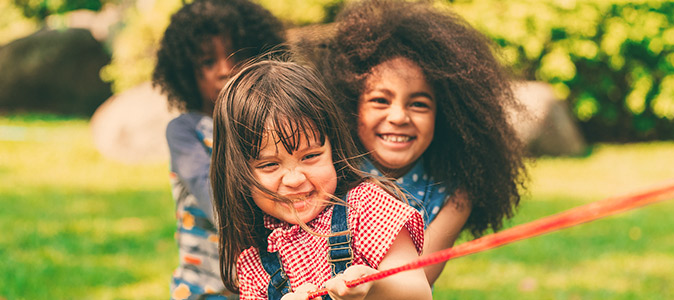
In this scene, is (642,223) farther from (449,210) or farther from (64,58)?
(64,58)

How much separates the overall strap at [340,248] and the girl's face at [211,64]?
1.43m

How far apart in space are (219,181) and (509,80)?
1201 millimetres

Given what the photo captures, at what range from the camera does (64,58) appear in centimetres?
1248

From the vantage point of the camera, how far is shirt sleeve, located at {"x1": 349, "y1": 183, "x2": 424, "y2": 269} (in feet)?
5.43

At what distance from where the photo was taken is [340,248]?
1677 mm

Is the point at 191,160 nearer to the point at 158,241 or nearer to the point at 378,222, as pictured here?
the point at 378,222

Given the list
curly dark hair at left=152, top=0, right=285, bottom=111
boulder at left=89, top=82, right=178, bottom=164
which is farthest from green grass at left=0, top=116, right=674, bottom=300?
curly dark hair at left=152, top=0, right=285, bottom=111

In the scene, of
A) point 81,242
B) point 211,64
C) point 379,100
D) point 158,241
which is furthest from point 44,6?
point 379,100

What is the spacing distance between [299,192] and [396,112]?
624 millimetres

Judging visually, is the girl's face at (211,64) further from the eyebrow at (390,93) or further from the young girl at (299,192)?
the young girl at (299,192)

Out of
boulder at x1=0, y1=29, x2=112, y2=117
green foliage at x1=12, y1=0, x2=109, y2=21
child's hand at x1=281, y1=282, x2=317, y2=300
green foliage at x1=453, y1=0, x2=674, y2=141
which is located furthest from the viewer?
boulder at x1=0, y1=29, x2=112, y2=117

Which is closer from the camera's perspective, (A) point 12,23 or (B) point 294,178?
(B) point 294,178

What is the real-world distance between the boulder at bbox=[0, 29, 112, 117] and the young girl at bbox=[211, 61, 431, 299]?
11.5 m

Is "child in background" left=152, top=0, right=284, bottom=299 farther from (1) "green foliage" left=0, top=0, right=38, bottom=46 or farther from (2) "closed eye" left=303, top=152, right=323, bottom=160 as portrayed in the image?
(1) "green foliage" left=0, top=0, right=38, bottom=46
